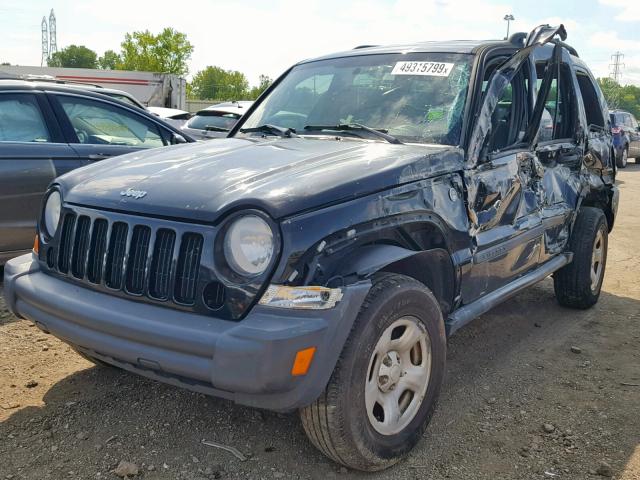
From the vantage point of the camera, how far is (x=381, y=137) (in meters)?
3.45

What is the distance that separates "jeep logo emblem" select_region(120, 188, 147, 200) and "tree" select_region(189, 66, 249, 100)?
88930 mm

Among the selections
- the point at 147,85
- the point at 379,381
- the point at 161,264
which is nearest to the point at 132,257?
the point at 161,264

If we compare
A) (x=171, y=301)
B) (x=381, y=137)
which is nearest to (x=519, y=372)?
(x=381, y=137)

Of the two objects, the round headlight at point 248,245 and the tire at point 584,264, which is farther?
the tire at point 584,264

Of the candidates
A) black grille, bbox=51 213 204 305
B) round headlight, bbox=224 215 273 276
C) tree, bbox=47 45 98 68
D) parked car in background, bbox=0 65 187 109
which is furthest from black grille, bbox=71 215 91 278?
tree, bbox=47 45 98 68

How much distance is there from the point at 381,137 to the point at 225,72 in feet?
330

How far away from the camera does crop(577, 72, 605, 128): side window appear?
507cm

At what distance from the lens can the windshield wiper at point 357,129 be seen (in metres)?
3.44

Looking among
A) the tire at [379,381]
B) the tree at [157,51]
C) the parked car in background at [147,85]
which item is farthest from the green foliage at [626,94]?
the tire at [379,381]

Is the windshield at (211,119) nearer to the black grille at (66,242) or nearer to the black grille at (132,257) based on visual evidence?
the black grille at (66,242)

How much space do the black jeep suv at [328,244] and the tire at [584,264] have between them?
0.87 metres

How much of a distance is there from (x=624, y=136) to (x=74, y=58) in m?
91.8

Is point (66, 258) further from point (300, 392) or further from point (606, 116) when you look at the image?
point (606, 116)

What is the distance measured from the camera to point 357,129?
358 centimetres
